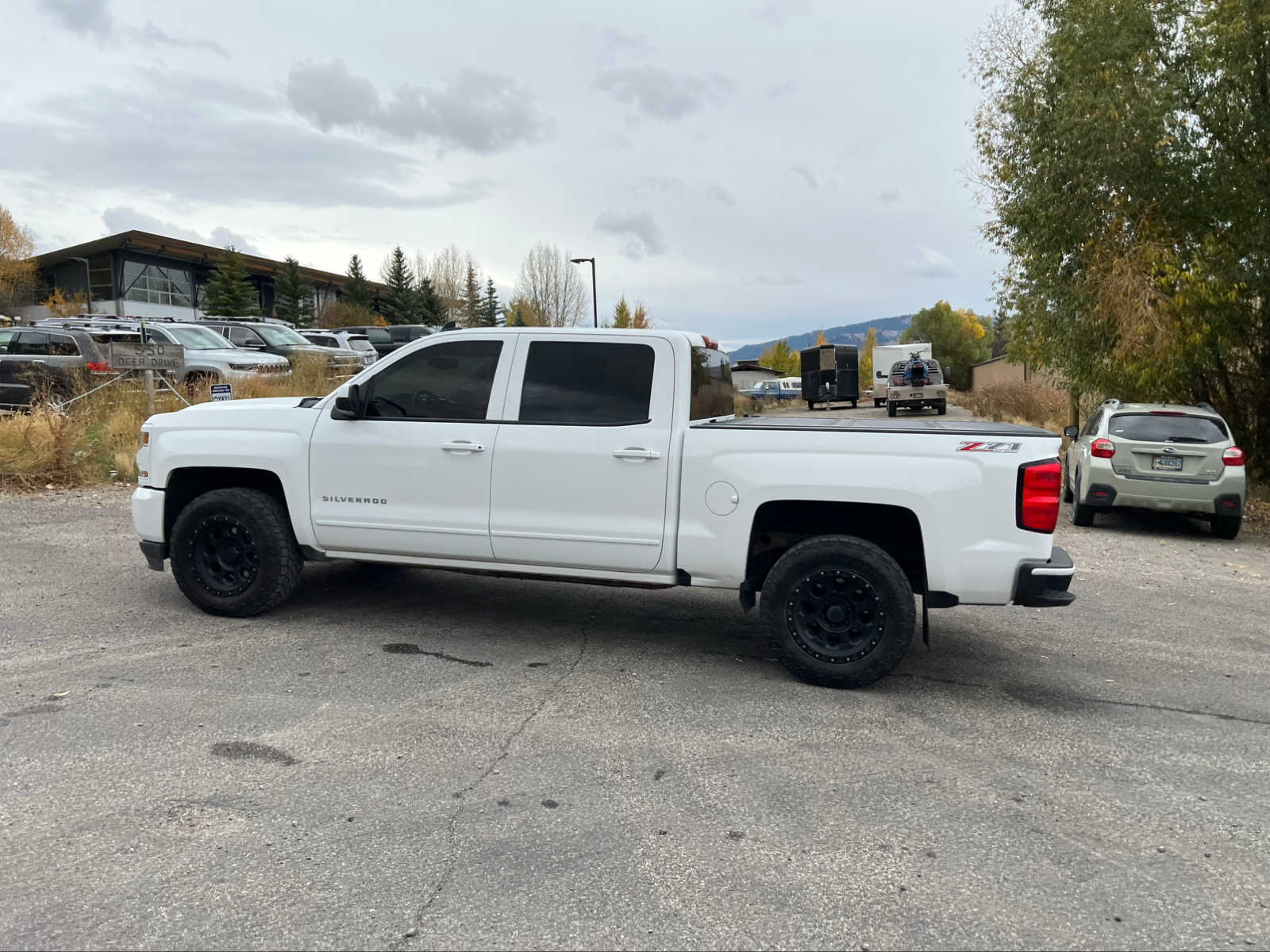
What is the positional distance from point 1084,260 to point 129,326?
19.2 meters

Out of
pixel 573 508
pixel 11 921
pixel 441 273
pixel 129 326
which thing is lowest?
pixel 11 921

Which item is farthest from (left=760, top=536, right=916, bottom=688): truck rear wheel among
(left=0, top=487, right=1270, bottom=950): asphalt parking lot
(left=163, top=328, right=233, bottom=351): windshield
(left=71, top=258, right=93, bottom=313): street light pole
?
(left=71, top=258, right=93, bottom=313): street light pole

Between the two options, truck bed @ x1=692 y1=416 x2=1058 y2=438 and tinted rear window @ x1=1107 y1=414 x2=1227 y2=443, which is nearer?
truck bed @ x1=692 y1=416 x2=1058 y2=438

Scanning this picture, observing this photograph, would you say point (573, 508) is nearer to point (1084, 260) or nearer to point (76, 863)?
point (76, 863)

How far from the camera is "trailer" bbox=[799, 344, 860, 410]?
41.8 meters

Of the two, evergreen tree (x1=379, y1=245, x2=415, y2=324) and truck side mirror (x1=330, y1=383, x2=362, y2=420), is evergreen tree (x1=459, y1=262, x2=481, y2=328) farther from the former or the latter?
truck side mirror (x1=330, y1=383, x2=362, y2=420)

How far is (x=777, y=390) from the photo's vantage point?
57375 millimetres

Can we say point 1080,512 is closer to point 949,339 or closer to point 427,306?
point 427,306

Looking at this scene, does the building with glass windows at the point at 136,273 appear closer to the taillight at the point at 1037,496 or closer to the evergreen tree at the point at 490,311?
the evergreen tree at the point at 490,311

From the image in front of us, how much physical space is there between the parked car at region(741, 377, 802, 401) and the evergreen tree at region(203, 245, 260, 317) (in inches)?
1234

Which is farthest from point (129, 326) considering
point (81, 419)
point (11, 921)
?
point (11, 921)

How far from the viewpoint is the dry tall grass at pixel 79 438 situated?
11961 millimetres

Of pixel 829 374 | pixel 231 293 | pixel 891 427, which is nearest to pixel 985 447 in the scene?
pixel 891 427

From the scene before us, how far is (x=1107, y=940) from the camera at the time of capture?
9.48 ft
